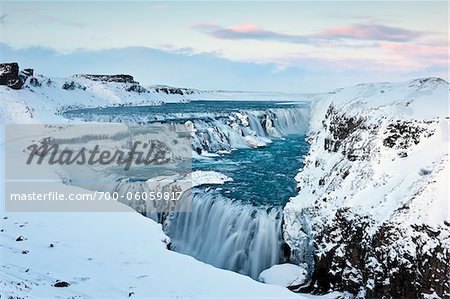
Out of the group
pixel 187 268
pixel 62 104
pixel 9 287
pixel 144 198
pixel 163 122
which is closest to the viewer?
pixel 9 287

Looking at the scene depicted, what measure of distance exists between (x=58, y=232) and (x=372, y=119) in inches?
404

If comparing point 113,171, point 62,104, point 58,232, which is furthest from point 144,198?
point 62,104

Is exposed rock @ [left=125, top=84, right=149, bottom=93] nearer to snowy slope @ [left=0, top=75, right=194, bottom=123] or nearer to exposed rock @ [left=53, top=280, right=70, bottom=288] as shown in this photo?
snowy slope @ [left=0, top=75, right=194, bottom=123]

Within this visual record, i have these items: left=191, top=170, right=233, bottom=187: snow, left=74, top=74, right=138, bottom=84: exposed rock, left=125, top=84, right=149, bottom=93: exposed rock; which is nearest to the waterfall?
left=191, top=170, right=233, bottom=187: snow

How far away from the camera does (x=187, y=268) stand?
9.09m

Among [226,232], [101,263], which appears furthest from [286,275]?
[101,263]

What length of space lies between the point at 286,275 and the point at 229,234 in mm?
3347

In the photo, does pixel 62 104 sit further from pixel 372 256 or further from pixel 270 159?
pixel 372 256

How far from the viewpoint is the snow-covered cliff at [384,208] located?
383 inches

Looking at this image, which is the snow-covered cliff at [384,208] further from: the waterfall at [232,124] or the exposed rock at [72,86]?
the exposed rock at [72,86]

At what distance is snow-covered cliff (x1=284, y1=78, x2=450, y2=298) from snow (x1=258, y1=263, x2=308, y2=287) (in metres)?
0.33

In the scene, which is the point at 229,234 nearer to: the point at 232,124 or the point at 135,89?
the point at 232,124

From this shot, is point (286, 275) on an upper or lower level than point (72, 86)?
→ lower

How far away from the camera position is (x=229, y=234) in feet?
49.9
